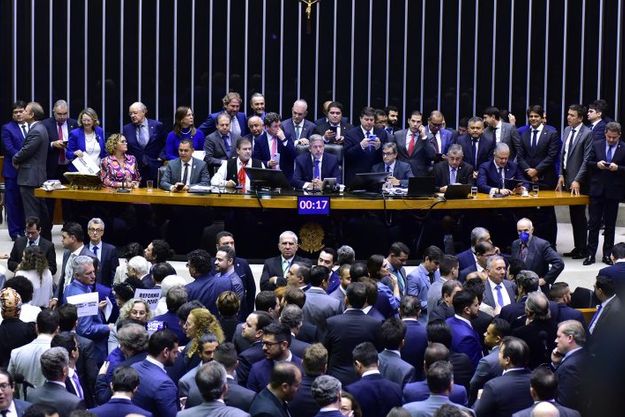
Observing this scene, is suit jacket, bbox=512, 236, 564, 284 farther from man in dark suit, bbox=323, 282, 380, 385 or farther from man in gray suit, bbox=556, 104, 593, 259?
man in dark suit, bbox=323, 282, 380, 385

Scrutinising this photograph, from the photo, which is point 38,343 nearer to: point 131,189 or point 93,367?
point 93,367

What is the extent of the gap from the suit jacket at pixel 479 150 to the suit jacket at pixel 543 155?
49 centimetres

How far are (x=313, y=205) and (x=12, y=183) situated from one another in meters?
4.37

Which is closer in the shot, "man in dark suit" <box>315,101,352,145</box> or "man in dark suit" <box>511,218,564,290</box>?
"man in dark suit" <box>511,218,564,290</box>

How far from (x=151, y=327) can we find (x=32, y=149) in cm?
789

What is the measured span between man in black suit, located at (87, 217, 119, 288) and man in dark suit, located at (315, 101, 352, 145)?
4632mm

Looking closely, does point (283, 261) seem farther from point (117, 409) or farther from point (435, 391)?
point (117, 409)

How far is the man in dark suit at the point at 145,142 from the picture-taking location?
707 inches

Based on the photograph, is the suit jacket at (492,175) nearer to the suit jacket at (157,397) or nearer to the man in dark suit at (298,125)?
the man in dark suit at (298,125)

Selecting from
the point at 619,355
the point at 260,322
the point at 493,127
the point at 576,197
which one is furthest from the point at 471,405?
the point at 493,127

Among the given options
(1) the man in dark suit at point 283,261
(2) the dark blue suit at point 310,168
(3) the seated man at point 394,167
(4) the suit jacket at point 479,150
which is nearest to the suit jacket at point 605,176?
(4) the suit jacket at point 479,150

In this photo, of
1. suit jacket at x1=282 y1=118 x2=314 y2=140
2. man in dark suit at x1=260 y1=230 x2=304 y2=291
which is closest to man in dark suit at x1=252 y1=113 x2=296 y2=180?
suit jacket at x1=282 y1=118 x2=314 y2=140

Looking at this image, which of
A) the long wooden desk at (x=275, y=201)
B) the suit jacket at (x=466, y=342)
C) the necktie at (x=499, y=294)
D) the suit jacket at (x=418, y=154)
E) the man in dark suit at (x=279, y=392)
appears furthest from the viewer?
the suit jacket at (x=418, y=154)

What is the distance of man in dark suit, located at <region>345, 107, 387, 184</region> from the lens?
17.3m
